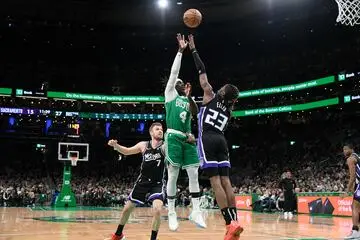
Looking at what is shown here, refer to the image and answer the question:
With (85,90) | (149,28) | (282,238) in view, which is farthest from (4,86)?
(282,238)

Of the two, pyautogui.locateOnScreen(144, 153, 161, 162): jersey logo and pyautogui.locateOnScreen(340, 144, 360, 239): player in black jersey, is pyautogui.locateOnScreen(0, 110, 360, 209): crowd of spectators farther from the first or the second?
pyautogui.locateOnScreen(144, 153, 161, 162): jersey logo

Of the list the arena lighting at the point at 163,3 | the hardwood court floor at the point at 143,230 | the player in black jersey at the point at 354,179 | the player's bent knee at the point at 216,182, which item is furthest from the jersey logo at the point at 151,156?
the arena lighting at the point at 163,3

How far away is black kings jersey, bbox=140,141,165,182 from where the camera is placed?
7223 millimetres

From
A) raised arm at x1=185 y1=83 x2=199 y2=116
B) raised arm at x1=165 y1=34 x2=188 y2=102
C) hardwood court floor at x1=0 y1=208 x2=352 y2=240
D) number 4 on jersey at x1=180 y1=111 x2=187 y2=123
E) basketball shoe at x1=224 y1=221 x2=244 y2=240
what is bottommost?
hardwood court floor at x1=0 y1=208 x2=352 y2=240

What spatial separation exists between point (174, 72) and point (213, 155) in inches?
60.1

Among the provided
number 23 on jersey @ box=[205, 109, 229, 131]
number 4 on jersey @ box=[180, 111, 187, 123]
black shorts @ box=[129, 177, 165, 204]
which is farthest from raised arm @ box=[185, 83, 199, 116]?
black shorts @ box=[129, 177, 165, 204]

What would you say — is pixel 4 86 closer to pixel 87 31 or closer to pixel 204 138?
pixel 87 31

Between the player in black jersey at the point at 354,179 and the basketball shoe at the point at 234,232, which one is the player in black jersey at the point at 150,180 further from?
the player in black jersey at the point at 354,179

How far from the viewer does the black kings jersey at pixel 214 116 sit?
6.51m

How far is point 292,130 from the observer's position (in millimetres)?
38531

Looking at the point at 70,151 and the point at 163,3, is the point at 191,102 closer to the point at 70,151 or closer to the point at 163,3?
the point at 70,151

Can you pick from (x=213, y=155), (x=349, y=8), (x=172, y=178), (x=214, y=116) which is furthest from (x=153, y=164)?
(x=349, y=8)

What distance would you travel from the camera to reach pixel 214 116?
21.4 ft

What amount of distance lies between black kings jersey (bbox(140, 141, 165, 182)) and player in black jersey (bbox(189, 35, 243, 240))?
3.43 feet
